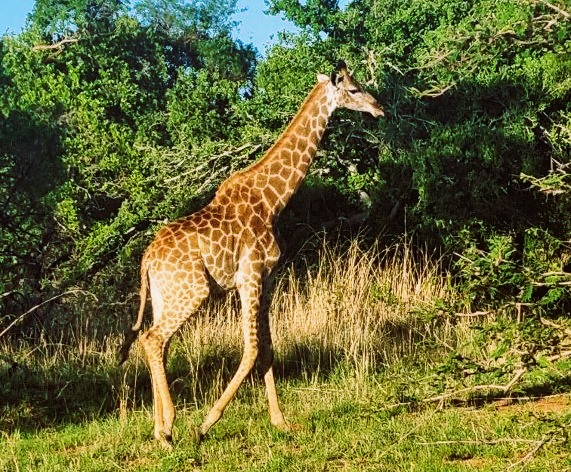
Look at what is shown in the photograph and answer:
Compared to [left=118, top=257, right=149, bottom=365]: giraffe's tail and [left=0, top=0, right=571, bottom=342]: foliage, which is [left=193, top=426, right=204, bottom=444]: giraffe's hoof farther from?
[left=0, top=0, right=571, bottom=342]: foliage

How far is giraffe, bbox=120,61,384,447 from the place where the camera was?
22.8ft

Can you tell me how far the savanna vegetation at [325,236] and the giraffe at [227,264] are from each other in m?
0.41

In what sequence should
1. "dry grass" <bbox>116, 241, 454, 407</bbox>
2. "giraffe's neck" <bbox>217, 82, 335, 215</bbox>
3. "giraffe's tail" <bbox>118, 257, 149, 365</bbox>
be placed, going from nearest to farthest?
"giraffe's tail" <bbox>118, 257, 149, 365</bbox> → "giraffe's neck" <bbox>217, 82, 335, 215</bbox> → "dry grass" <bbox>116, 241, 454, 407</bbox>

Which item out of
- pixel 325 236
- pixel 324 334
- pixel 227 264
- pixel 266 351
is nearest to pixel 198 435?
pixel 266 351

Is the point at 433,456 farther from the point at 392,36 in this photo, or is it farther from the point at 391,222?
the point at 392,36

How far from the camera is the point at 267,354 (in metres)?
7.43

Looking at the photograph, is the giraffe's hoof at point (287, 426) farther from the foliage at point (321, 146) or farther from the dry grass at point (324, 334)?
the foliage at point (321, 146)

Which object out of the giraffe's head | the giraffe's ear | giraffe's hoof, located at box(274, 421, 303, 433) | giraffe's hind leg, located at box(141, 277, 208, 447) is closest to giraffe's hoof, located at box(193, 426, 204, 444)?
giraffe's hind leg, located at box(141, 277, 208, 447)

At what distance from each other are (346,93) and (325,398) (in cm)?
268

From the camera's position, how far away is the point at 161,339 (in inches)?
276

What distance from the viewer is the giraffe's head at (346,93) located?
8156 mm

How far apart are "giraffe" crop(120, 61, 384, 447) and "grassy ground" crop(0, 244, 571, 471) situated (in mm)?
381

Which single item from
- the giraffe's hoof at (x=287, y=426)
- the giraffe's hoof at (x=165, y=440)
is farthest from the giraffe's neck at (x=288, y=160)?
the giraffe's hoof at (x=165, y=440)

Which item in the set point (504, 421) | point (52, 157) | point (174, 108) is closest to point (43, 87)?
point (174, 108)
